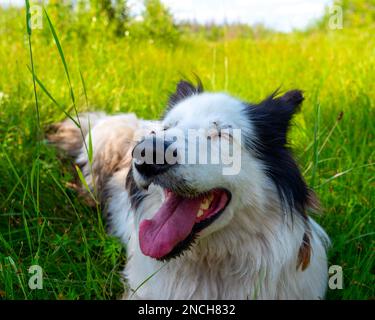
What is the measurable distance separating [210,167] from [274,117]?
1.78 ft

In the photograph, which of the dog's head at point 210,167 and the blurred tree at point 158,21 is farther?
the blurred tree at point 158,21

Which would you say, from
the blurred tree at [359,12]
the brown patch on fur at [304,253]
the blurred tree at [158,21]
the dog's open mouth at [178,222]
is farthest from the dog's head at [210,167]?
the blurred tree at [359,12]

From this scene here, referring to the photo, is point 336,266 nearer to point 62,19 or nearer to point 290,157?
point 290,157

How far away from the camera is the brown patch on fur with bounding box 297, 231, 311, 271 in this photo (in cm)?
243

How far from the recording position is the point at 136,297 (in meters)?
2.55

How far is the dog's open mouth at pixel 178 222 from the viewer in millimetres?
2209

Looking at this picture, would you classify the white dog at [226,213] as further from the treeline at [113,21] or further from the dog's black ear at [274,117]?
the treeline at [113,21]

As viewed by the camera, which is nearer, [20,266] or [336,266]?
[20,266]

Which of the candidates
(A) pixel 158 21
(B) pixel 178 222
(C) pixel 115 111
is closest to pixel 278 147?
(B) pixel 178 222

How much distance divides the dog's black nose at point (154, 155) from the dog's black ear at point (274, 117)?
55cm

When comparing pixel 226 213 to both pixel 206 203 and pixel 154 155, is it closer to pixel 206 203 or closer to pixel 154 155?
pixel 206 203

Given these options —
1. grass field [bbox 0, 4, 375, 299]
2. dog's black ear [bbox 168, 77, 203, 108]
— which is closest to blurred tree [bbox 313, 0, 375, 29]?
grass field [bbox 0, 4, 375, 299]

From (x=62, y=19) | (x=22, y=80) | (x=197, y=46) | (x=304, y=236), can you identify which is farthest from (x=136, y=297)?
(x=197, y=46)
